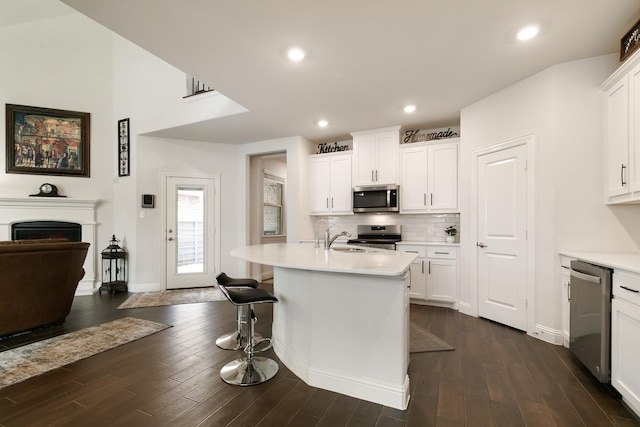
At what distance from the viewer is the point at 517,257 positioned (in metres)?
3.16

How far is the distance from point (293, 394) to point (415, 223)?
11.1 feet

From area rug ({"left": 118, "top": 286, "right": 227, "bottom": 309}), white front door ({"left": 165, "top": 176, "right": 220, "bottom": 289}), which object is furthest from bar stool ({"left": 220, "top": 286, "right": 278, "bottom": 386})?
white front door ({"left": 165, "top": 176, "right": 220, "bottom": 289})

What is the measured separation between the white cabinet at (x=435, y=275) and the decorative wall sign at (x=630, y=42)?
2.47 meters

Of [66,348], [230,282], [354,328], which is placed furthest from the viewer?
[66,348]

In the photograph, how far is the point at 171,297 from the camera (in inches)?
181

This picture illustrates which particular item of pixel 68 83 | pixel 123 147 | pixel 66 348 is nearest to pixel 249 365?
pixel 66 348

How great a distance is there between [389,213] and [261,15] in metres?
3.44

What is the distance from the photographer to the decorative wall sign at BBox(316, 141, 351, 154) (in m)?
5.27

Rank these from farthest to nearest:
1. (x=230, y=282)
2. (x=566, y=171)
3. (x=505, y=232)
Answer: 1. (x=505, y=232)
2. (x=566, y=171)
3. (x=230, y=282)

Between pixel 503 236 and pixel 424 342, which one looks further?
pixel 503 236

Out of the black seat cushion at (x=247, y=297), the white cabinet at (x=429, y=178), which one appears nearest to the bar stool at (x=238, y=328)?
the black seat cushion at (x=247, y=297)

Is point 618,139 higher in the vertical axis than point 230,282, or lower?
higher

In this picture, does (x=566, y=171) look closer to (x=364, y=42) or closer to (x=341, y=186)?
(x=364, y=42)

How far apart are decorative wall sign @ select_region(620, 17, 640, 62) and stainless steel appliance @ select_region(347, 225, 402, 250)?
3023 millimetres
